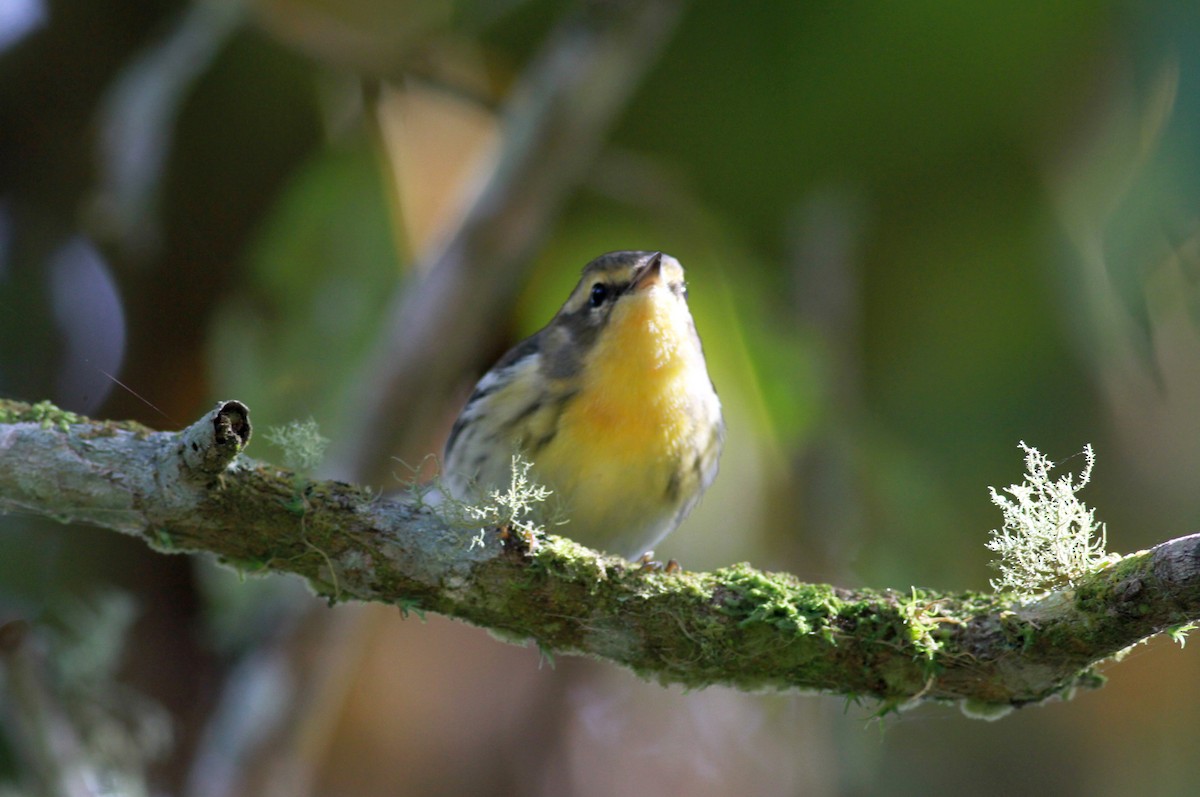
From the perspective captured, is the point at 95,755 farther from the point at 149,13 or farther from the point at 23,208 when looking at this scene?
the point at 149,13

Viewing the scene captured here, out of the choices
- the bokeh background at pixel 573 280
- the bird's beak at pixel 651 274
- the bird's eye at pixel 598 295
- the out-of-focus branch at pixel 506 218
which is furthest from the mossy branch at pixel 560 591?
the out-of-focus branch at pixel 506 218

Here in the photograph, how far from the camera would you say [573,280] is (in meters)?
4.86

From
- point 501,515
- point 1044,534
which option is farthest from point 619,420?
point 1044,534

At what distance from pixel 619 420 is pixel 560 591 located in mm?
967

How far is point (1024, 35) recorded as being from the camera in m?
5.12

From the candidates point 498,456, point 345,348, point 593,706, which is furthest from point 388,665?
point 498,456

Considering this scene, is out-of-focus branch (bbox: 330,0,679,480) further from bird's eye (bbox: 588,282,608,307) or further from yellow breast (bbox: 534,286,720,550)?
yellow breast (bbox: 534,286,720,550)

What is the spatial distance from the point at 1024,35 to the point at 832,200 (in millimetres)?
1099

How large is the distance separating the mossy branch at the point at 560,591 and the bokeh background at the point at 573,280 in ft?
5.59

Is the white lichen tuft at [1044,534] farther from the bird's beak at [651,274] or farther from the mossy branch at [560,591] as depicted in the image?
the bird's beak at [651,274]

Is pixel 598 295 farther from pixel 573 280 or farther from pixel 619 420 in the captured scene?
pixel 573 280

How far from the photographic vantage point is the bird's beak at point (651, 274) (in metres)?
2.99

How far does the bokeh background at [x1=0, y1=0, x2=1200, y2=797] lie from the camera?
4.29 metres

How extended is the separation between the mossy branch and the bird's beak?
0.99 metres
